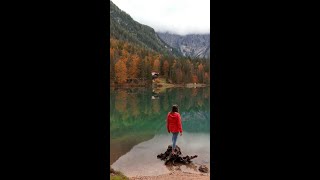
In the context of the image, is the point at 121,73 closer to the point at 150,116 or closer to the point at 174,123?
the point at 150,116

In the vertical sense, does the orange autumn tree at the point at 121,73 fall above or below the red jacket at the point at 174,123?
above

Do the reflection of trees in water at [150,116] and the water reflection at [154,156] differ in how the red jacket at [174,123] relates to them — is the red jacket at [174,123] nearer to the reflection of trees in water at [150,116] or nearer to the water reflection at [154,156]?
the water reflection at [154,156]

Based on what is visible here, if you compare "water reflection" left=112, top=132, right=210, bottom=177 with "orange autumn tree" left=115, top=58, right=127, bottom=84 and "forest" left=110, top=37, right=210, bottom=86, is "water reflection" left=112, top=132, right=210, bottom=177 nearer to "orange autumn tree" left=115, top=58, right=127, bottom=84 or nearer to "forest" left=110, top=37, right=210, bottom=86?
"forest" left=110, top=37, right=210, bottom=86

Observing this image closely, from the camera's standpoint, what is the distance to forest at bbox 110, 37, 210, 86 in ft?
215

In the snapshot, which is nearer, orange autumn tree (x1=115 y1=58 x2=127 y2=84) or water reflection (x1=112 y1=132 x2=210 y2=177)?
water reflection (x1=112 y1=132 x2=210 y2=177)

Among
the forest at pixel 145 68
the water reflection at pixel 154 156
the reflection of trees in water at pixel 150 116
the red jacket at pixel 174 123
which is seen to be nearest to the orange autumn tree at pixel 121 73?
the forest at pixel 145 68

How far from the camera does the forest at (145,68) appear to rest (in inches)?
2581

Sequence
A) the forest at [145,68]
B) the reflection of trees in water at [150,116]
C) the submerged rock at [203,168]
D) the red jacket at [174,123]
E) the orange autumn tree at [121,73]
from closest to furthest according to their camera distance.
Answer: the red jacket at [174,123], the submerged rock at [203,168], the reflection of trees in water at [150,116], the orange autumn tree at [121,73], the forest at [145,68]

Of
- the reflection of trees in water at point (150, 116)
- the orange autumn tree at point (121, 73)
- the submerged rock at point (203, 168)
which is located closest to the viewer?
the submerged rock at point (203, 168)

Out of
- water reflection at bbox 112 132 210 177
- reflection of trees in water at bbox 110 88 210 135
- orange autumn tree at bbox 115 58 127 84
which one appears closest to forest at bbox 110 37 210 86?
orange autumn tree at bbox 115 58 127 84
